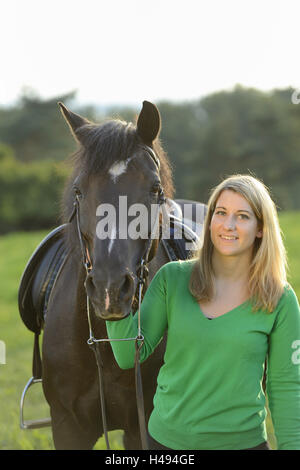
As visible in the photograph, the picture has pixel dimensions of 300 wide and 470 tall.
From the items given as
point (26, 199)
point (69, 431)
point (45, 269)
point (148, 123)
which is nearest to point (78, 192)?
point (148, 123)

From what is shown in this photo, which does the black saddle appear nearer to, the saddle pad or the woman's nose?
the saddle pad

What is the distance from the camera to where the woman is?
2070 mm

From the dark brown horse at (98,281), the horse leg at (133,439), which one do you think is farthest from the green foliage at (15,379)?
the dark brown horse at (98,281)

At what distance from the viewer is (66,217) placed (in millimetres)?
2816

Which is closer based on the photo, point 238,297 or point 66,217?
point 238,297

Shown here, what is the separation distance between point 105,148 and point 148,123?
1.03 ft

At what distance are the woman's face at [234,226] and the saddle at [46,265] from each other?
1041 mm

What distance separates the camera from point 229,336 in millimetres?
2061

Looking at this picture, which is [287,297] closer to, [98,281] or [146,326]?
[146,326]

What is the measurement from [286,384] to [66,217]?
4.53 ft

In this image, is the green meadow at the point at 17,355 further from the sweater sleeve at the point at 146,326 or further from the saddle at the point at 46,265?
the saddle at the point at 46,265

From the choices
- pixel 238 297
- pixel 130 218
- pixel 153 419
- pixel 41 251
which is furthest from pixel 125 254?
pixel 41 251

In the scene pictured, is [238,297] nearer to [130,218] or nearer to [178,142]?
[130,218]
